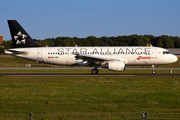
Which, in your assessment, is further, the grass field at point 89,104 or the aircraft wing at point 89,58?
the aircraft wing at point 89,58

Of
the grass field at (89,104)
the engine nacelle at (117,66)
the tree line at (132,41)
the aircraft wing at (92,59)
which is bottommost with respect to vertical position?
the grass field at (89,104)

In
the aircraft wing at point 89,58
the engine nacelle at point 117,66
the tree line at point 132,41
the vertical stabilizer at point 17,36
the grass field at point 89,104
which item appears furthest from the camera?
the tree line at point 132,41

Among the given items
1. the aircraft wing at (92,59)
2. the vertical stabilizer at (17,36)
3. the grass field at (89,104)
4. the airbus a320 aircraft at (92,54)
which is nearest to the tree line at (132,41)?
the vertical stabilizer at (17,36)

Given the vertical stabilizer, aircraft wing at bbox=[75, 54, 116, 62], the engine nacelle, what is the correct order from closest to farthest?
the engine nacelle < aircraft wing at bbox=[75, 54, 116, 62] < the vertical stabilizer

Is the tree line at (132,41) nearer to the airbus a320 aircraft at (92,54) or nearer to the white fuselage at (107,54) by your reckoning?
the airbus a320 aircraft at (92,54)

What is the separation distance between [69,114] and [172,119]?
5205 millimetres

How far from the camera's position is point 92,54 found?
3838 cm

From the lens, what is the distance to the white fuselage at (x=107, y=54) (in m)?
37.7

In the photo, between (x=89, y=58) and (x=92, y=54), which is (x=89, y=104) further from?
(x=92, y=54)

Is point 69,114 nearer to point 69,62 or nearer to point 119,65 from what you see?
point 119,65

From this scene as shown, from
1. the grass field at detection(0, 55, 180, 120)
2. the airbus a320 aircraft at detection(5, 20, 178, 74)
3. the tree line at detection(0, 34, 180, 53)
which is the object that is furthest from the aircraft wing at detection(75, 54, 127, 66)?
the tree line at detection(0, 34, 180, 53)

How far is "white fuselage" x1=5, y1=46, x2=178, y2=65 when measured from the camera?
37.7 metres

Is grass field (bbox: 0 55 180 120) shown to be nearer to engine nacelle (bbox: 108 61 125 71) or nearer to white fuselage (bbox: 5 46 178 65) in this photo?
engine nacelle (bbox: 108 61 125 71)

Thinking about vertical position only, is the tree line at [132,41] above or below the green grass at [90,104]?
above
